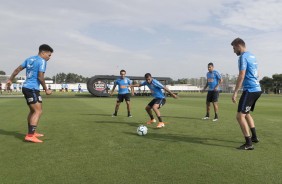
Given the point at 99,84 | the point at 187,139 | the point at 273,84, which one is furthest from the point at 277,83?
the point at 187,139

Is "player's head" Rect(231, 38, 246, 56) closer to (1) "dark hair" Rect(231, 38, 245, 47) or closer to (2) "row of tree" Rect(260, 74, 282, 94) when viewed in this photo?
(1) "dark hair" Rect(231, 38, 245, 47)

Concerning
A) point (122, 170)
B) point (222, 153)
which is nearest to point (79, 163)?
point (122, 170)

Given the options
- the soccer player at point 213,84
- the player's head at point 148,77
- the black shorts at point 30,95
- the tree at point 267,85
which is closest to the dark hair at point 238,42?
the player's head at point 148,77

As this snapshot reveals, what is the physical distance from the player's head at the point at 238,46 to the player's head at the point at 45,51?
4533 millimetres

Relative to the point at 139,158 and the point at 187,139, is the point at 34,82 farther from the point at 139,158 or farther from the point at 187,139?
the point at 187,139

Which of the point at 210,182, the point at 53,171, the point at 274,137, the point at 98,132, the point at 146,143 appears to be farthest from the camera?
the point at 98,132

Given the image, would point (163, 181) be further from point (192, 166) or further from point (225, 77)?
point (225, 77)

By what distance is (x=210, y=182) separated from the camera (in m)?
4.04

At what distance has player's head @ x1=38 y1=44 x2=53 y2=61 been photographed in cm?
730

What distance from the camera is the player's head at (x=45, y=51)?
23.9 feet

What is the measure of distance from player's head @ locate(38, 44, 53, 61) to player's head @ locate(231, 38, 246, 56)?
453 centimetres

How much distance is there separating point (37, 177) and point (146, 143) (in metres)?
3.00

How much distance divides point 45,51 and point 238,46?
4.71 metres

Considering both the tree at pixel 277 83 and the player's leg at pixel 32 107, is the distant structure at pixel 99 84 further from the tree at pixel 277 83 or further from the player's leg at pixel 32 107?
the tree at pixel 277 83
